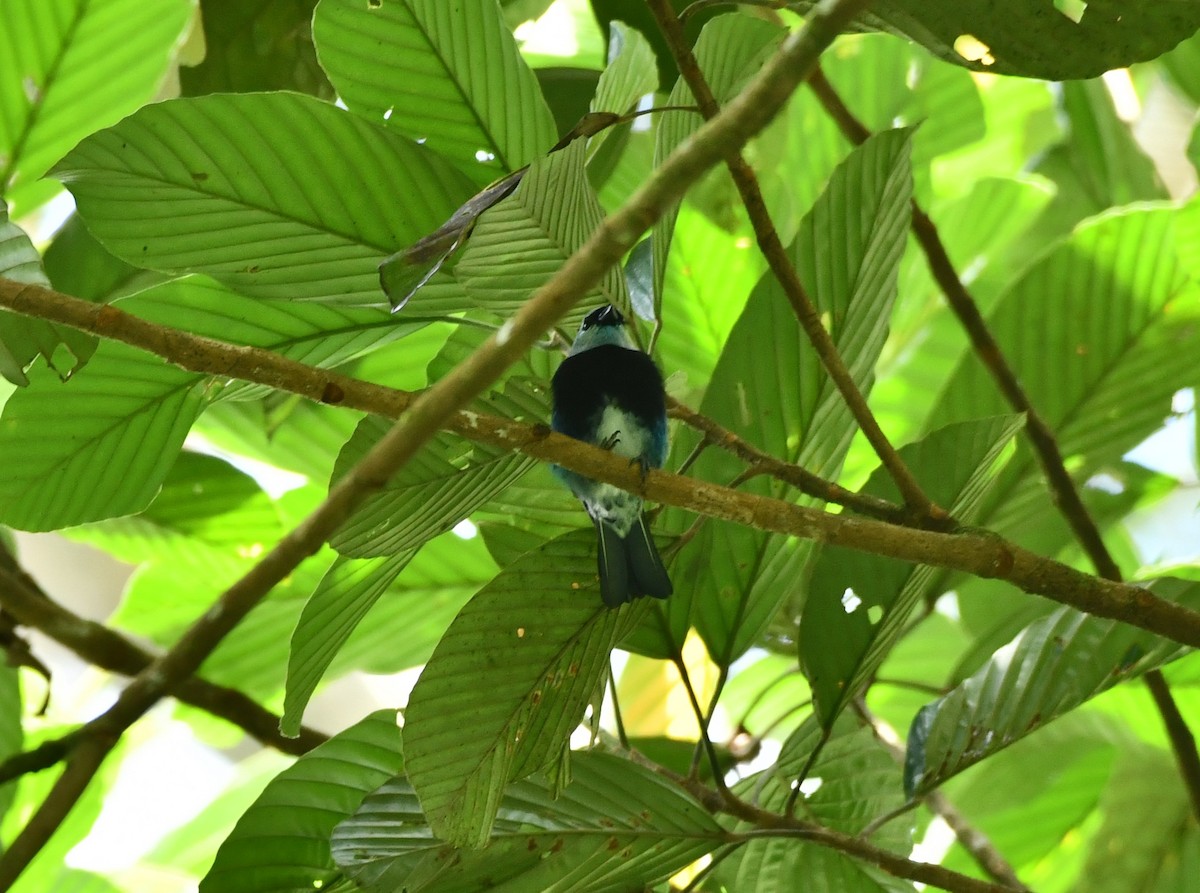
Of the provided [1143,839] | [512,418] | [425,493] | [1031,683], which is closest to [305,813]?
[425,493]

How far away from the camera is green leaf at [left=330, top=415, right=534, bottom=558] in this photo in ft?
4.36

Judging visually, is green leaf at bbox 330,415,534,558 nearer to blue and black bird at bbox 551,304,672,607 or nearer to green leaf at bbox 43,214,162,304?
blue and black bird at bbox 551,304,672,607

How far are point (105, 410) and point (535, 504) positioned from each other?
0.66 metres

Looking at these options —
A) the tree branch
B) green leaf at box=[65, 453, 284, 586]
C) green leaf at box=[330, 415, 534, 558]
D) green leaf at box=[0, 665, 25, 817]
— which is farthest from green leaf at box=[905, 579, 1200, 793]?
green leaf at box=[0, 665, 25, 817]

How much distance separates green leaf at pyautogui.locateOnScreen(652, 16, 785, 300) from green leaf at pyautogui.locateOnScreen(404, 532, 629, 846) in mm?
403

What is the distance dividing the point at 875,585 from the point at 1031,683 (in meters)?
0.23

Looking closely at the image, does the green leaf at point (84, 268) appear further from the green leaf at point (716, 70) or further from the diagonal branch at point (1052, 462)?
the diagonal branch at point (1052, 462)

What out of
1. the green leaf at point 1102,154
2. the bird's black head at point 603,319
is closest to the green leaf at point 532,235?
the bird's black head at point 603,319

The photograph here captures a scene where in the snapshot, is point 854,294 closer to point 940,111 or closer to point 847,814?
point 847,814

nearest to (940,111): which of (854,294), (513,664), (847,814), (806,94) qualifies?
(806,94)

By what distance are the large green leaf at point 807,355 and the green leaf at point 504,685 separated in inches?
9.8

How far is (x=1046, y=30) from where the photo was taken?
1.25 m

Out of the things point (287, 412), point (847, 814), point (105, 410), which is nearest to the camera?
point (105, 410)

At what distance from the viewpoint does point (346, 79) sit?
1491 millimetres
